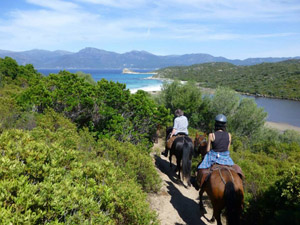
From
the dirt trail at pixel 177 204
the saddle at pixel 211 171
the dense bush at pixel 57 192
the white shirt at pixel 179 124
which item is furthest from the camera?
the white shirt at pixel 179 124

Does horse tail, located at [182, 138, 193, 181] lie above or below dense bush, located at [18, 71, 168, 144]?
below

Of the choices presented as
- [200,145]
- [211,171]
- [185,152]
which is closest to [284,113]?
[200,145]

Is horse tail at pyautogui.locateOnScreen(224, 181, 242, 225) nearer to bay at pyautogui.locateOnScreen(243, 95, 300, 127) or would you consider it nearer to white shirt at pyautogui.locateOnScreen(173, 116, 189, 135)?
white shirt at pyautogui.locateOnScreen(173, 116, 189, 135)

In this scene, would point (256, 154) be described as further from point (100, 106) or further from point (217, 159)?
point (100, 106)

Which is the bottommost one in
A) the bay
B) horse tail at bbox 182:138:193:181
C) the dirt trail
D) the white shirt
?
the bay

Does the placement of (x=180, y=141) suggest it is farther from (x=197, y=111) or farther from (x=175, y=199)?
(x=197, y=111)

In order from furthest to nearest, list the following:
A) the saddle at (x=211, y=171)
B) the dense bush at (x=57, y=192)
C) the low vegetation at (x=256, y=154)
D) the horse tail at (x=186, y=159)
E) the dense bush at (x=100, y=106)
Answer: the dense bush at (x=100, y=106), the horse tail at (x=186, y=159), the saddle at (x=211, y=171), the low vegetation at (x=256, y=154), the dense bush at (x=57, y=192)

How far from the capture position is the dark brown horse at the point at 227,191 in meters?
4.69

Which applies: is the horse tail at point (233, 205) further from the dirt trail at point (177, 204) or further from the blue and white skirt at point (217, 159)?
the dirt trail at point (177, 204)

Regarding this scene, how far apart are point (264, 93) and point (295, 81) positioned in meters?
17.7

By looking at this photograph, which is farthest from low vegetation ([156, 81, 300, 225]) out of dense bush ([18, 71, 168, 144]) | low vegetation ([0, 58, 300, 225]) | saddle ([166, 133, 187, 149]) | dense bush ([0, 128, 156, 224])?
dense bush ([18, 71, 168, 144])

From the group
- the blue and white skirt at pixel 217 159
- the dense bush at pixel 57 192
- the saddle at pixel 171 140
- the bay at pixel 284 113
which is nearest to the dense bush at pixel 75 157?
the dense bush at pixel 57 192

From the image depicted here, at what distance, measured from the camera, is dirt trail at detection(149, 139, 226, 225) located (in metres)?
6.30

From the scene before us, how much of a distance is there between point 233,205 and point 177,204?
2761 millimetres
